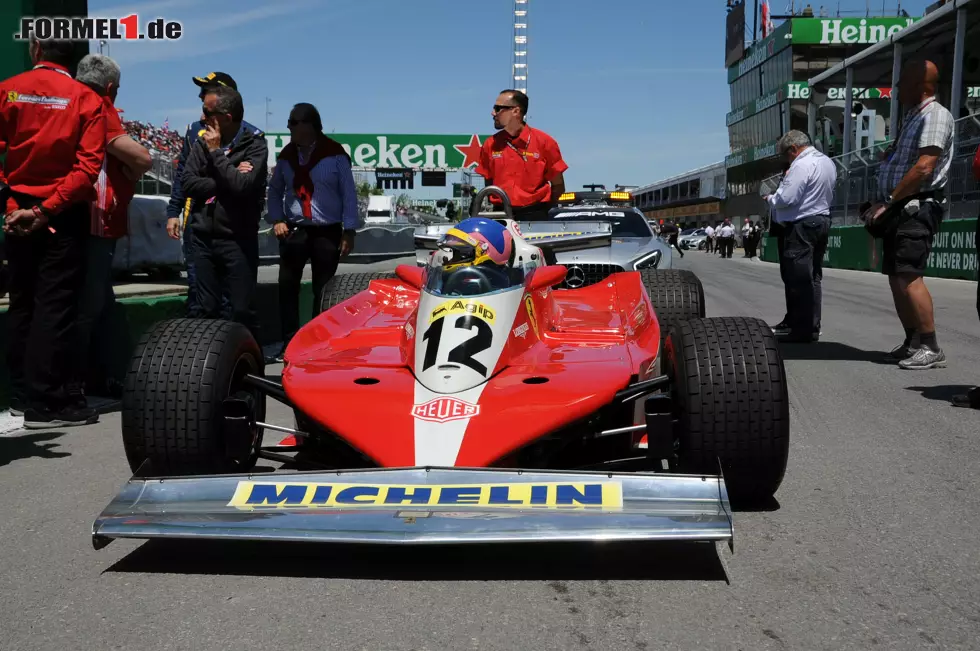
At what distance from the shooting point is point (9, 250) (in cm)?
543

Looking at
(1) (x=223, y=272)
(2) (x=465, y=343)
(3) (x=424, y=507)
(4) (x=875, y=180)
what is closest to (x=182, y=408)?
(2) (x=465, y=343)

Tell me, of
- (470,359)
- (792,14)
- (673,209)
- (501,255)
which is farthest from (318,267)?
(673,209)

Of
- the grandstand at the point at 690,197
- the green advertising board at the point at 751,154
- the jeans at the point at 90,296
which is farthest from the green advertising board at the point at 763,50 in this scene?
the jeans at the point at 90,296

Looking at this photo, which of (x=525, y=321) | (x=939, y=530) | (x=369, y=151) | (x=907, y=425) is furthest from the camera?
(x=369, y=151)

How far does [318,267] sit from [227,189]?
159 cm

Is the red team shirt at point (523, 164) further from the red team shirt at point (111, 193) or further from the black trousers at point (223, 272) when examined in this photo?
the red team shirt at point (111, 193)

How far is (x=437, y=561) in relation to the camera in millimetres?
3121

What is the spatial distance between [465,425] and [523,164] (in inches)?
181

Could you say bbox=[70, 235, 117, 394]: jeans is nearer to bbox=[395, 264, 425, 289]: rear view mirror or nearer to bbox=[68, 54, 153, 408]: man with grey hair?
bbox=[68, 54, 153, 408]: man with grey hair

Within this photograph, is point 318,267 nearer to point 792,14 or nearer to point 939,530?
point 939,530

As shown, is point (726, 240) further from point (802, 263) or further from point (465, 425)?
point (465, 425)

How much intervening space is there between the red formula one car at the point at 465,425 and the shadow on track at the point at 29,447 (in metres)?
1.26

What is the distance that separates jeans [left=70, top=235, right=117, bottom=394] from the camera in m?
5.69

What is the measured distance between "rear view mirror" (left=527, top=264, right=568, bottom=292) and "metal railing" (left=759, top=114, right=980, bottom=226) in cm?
503
